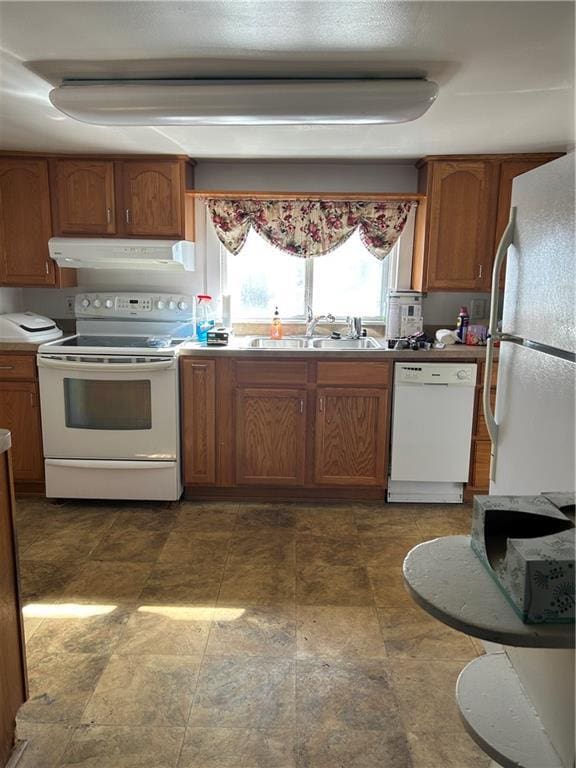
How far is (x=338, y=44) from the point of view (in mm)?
1792

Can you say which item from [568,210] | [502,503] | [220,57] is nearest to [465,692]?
[502,503]

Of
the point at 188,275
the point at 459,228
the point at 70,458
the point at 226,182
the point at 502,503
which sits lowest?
the point at 70,458

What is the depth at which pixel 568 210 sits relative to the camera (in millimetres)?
1314

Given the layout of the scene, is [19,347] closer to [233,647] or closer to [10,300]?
[10,300]

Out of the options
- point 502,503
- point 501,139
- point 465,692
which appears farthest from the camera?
point 501,139

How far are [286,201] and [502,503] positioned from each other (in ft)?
10.0

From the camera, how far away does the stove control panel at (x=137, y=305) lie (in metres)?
3.88

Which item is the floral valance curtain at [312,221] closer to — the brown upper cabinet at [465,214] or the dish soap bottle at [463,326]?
the brown upper cabinet at [465,214]

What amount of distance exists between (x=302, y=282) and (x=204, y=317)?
28.5 inches

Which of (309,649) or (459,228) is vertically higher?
(459,228)

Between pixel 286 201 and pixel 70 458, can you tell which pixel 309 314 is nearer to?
pixel 286 201

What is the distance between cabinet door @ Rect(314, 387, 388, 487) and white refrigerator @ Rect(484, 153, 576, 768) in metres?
1.66

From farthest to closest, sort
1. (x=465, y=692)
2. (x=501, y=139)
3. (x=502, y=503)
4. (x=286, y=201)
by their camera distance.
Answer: (x=286, y=201)
(x=501, y=139)
(x=465, y=692)
(x=502, y=503)

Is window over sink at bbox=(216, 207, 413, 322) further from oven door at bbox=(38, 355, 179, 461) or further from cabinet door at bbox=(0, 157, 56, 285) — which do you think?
cabinet door at bbox=(0, 157, 56, 285)
